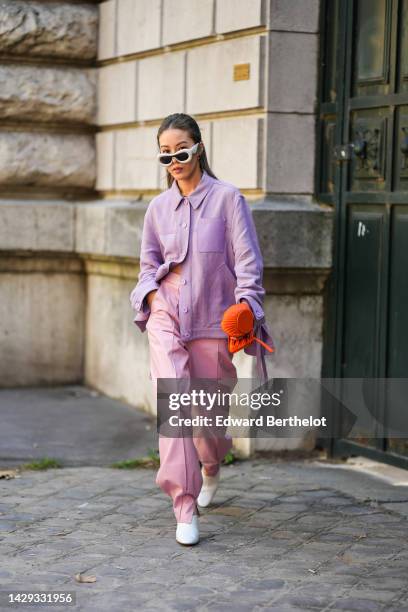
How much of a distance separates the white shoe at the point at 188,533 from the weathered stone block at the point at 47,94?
179 inches

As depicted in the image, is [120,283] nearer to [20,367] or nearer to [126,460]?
[20,367]

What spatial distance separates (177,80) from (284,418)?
91.0 inches

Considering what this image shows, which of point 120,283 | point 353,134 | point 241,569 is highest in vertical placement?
point 353,134

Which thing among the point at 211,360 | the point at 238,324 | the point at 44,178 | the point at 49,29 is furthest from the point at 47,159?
the point at 238,324

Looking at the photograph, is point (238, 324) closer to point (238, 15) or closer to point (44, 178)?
point (238, 15)

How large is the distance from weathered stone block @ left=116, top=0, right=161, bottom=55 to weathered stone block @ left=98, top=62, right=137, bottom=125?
144 mm

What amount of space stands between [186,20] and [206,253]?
2.84 metres

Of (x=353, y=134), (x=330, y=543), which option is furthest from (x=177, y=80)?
(x=330, y=543)

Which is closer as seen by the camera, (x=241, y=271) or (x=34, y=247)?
(x=241, y=271)

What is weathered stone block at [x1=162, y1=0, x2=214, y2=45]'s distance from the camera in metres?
7.88

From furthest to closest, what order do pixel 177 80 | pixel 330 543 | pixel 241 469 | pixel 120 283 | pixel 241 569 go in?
pixel 120 283 → pixel 177 80 → pixel 241 469 → pixel 330 543 → pixel 241 569

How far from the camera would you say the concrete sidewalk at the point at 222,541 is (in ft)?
16.0

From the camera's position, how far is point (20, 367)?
31.6ft

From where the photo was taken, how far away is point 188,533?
5.56 meters
